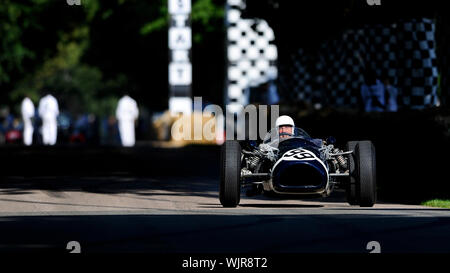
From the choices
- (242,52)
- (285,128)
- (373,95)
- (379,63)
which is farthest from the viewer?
(242,52)

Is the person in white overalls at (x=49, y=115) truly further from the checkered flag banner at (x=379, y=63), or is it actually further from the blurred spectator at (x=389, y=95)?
the blurred spectator at (x=389, y=95)

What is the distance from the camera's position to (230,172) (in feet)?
43.1

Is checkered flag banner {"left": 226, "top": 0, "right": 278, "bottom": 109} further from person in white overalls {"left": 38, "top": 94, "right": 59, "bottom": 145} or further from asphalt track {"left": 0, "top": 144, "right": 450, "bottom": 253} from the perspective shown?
asphalt track {"left": 0, "top": 144, "right": 450, "bottom": 253}

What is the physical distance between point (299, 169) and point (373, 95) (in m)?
10.9

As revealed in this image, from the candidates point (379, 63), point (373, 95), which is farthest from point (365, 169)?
point (379, 63)

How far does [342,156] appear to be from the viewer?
14.3 metres

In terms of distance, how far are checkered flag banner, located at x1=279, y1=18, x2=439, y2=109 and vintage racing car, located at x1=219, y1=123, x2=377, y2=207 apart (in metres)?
9.21

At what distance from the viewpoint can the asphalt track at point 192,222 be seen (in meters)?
9.61

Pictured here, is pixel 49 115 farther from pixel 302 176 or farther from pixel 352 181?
pixel 302 176

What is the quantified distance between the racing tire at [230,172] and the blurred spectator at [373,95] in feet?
33.8

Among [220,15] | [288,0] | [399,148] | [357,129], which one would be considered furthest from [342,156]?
[220,15]

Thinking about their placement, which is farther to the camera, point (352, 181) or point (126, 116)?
point (126, 116)

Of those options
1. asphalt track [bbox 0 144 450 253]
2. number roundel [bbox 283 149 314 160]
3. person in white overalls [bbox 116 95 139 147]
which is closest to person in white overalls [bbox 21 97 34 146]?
person in white overalls [bbox 116 95 139 147]

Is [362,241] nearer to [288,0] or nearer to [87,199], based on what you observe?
[87,199]
